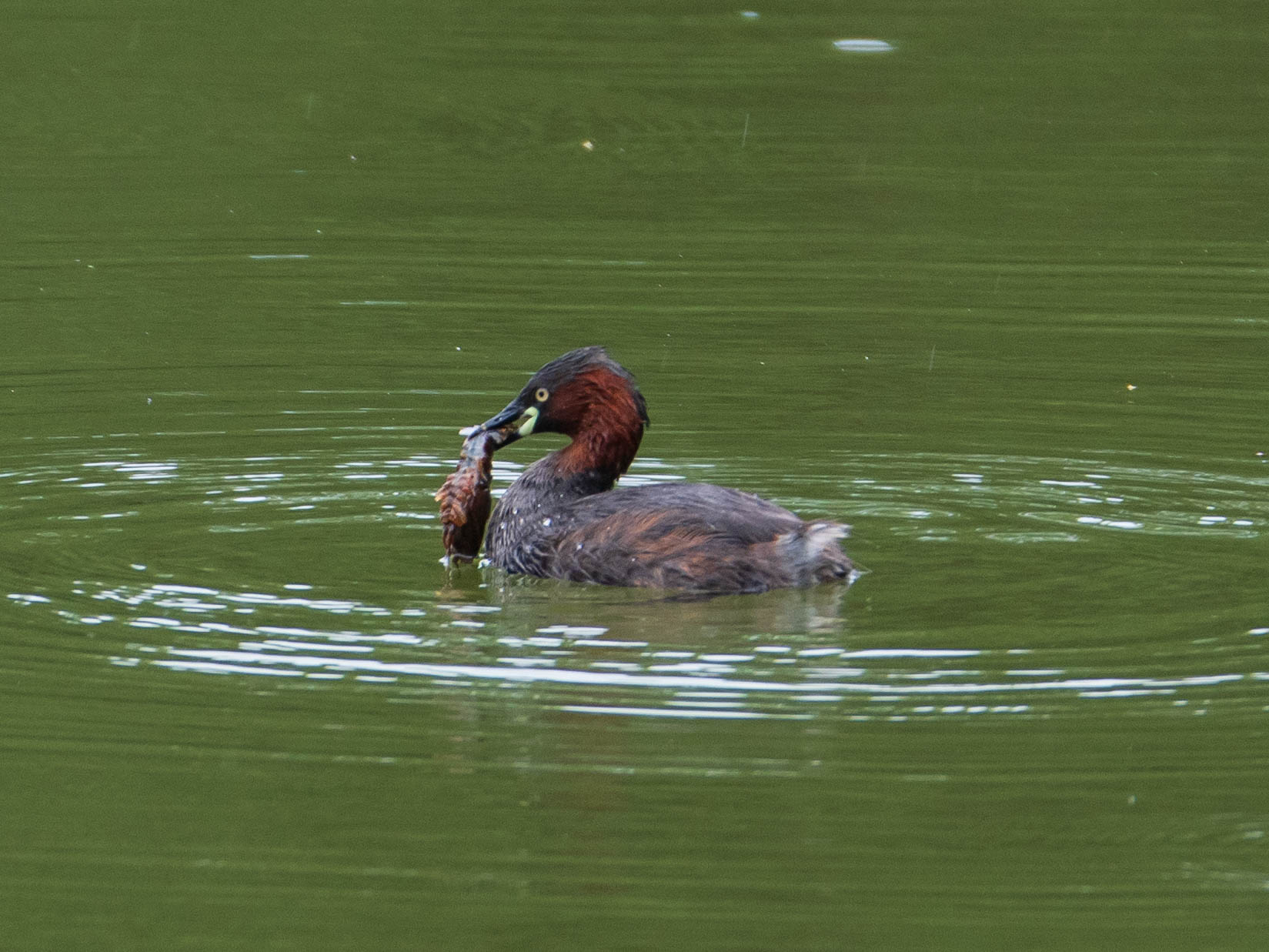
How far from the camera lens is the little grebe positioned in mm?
8625

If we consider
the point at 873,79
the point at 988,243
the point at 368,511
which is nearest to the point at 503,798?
the point at 368,511

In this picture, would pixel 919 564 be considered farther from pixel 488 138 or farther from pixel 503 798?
pixel 488 138

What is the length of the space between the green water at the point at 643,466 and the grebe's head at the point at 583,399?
68 cm

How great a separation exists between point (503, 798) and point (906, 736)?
1.20 m

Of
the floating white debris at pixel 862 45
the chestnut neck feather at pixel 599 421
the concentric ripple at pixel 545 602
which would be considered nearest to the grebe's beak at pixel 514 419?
the chestnut neck feather at pixel 599 421

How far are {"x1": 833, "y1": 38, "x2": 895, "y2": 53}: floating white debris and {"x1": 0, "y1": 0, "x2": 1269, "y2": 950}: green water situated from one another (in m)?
0.32

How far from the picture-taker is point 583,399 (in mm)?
9516

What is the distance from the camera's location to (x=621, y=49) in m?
20.4

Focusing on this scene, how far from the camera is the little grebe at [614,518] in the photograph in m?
8.62

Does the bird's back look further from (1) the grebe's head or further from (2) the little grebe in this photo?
(1) the grebe's head

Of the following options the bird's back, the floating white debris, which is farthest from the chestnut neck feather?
the floating white debris

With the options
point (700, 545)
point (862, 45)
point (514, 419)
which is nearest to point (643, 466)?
point (514, 419)

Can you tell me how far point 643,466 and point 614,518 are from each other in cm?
180

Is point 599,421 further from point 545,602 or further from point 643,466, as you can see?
point 643,466
